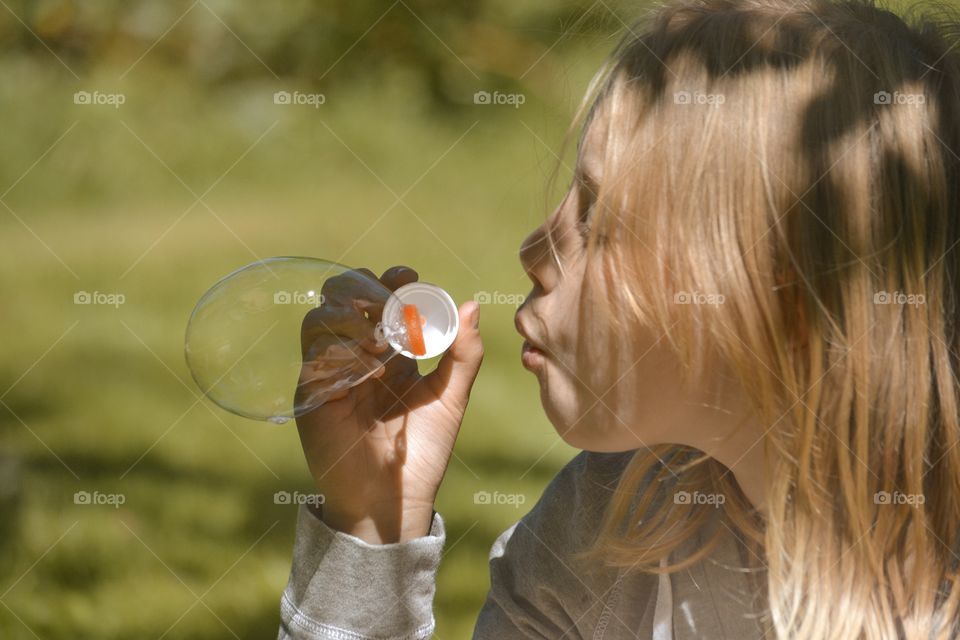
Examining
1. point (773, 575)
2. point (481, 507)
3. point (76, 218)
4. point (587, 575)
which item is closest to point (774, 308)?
point (773, 575)

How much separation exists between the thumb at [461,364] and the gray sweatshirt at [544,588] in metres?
0.17

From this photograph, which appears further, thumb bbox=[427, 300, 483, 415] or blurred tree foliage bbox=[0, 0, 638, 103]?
blurred tree foliage bbox=[0, 0, 638, 103]

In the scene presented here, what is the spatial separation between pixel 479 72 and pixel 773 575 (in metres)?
2.25

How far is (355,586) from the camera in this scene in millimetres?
1438

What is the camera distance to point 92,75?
11.2ft

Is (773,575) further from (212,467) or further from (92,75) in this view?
(92,75)

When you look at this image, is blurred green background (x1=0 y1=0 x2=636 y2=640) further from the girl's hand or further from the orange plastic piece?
the orange plastic piece
